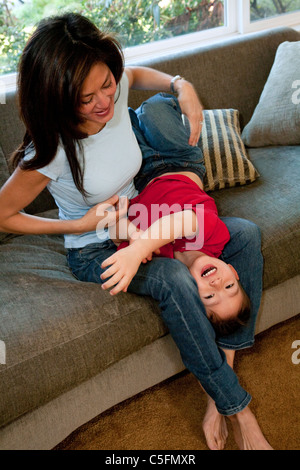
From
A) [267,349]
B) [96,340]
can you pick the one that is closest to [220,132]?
[267,349]

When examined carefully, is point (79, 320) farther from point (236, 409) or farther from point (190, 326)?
point (236, 409)

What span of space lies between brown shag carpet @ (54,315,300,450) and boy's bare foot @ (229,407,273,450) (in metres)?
0.05

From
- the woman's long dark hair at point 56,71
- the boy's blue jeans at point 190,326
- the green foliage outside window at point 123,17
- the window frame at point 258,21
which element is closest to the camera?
the woman's long dark hair at point 56,71

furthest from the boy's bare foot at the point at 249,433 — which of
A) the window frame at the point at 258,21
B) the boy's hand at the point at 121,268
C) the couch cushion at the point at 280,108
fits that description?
the window frame at the point at 258,21

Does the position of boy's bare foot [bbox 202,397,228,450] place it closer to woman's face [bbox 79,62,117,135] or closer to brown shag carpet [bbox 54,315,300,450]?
brown shag carpet [bbox 54,315,300,450]

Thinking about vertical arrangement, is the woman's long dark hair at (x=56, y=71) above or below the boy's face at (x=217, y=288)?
above

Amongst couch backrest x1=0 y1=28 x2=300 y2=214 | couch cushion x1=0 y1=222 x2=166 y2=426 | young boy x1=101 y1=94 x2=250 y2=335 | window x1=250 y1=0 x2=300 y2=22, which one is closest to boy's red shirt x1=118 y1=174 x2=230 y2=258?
young boy x1=101 y1=94 x2=250 y2=335

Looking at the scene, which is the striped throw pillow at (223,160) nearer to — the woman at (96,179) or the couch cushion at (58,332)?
the woman at (96,179)

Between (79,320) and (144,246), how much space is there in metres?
0.28

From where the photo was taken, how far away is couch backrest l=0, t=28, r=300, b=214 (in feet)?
6.89

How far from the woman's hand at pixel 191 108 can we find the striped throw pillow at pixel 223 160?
0.84 feet

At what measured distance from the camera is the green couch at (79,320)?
1253 mm

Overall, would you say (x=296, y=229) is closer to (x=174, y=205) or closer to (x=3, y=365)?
(x=174, y=205)

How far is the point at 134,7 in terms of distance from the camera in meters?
2.43
